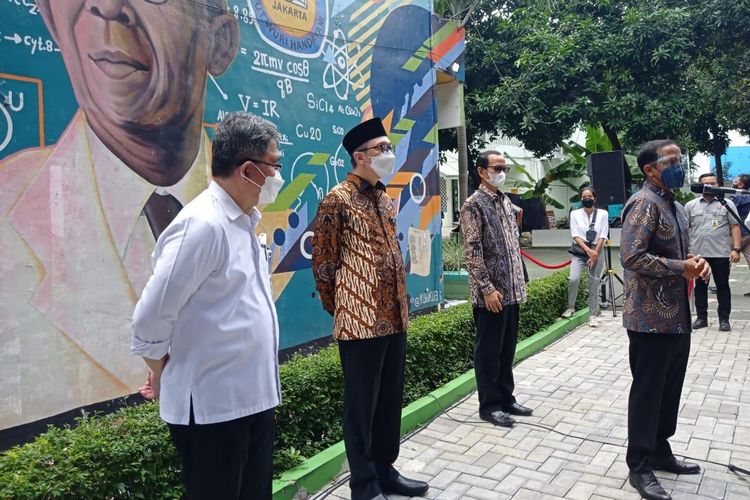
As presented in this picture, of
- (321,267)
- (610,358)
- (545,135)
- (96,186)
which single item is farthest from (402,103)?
(545,135)

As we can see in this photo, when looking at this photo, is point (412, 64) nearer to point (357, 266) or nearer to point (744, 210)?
point (744, 210)

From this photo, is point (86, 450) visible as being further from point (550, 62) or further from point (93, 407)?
point (550, 62)

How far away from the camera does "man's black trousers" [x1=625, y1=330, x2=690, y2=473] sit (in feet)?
10.8

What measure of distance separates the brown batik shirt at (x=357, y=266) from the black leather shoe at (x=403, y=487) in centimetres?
88

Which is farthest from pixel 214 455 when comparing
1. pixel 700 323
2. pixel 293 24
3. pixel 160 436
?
pixel 700 323

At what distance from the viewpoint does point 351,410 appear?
310 centimetres

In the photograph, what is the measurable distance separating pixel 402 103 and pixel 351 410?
5.77 m

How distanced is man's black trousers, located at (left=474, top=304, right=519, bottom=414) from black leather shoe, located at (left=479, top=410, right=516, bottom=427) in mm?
38

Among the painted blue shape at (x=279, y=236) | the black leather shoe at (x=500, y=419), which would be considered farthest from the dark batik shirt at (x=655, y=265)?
the painted blue shape at (x=279, y=236)

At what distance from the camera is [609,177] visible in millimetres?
9242

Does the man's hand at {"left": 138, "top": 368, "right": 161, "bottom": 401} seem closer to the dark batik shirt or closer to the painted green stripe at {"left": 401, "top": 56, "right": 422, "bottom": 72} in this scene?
the dark batik shirt

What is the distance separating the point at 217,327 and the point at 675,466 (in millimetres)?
3016

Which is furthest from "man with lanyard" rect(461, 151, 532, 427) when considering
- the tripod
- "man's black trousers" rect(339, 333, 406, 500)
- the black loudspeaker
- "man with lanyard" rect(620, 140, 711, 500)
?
the black loudspeaker

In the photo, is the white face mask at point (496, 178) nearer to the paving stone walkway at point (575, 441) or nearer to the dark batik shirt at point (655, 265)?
the dark batik shirt at point (655, 265)
